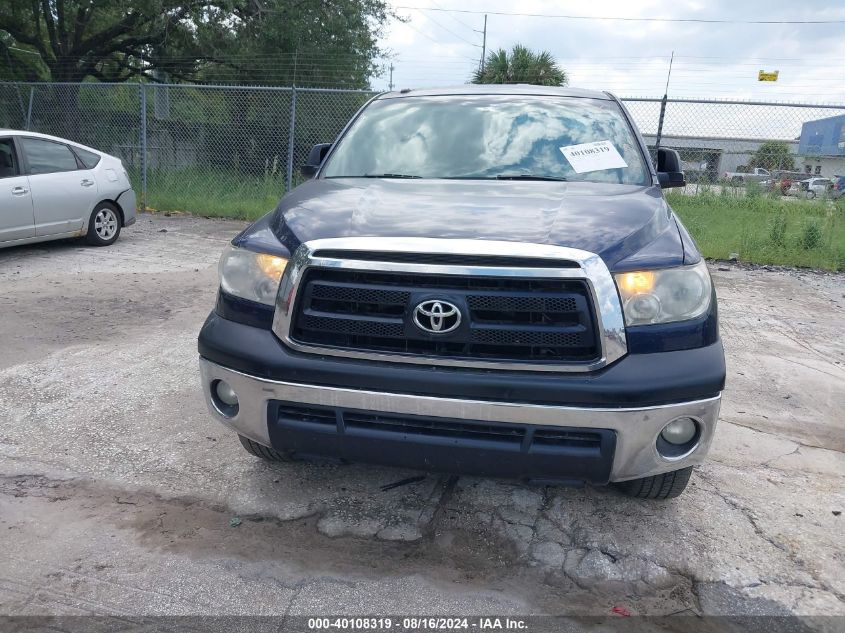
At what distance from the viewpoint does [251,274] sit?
8.81 feet

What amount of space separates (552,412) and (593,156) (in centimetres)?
181

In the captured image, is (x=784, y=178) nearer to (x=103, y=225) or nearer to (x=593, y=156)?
(x=593, y=156)

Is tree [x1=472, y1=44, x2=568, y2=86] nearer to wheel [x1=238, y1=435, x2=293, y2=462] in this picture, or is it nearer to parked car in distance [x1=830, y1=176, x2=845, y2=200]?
parked car in distance [x1=830, y1=176, x2=845, y2=200]

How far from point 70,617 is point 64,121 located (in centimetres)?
1486

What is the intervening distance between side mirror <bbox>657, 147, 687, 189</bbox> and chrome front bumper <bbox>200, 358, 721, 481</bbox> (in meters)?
1.79

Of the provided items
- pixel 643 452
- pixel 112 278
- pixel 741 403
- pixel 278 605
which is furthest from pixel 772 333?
pixel 112 278

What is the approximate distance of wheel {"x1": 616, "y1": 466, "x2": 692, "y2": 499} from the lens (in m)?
2.79

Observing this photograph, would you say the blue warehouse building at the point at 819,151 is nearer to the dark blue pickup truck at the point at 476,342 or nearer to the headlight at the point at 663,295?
the headlight at the point at 663,295

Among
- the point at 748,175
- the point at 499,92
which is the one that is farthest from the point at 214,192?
the point at 499,92

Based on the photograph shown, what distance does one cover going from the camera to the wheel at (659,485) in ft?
9.15

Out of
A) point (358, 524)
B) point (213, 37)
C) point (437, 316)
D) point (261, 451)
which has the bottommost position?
A: point (358, 524)

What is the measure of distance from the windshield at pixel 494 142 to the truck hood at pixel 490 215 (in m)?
0.25

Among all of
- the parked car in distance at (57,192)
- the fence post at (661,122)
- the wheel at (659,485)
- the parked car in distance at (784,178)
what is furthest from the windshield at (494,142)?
the parked car in distance at (784,178)

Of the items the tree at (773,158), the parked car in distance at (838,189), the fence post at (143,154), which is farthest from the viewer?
the fence post at (143,154)
